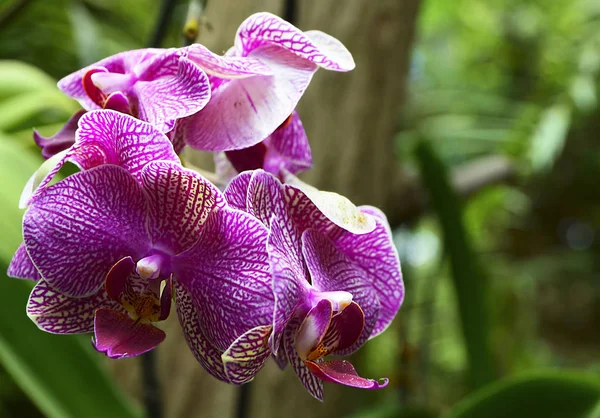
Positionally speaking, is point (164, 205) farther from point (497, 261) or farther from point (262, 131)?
point (497, 261)

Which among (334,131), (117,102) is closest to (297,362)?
(117,102)

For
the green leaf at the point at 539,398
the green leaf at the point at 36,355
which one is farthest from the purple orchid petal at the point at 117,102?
the green leaf at the point at 539,398

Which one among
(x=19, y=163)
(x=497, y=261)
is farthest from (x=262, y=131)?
(x=497, y=261)

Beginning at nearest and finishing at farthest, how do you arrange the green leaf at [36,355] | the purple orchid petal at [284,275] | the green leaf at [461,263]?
1. the purple orchid petal at [284,275]
2. the green leaf at [36,355]
3. the green leaf at [461,263]

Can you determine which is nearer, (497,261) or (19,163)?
(19,163)

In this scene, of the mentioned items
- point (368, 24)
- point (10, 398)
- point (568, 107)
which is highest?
point (368, 24)

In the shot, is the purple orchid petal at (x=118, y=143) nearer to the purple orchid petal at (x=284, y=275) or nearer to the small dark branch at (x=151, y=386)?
the purple orchid petal at (x=284, y=275)
